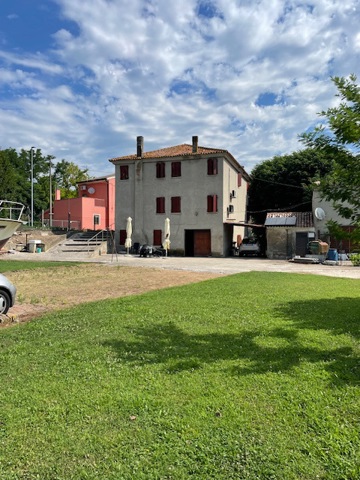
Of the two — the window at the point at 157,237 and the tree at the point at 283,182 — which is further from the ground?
the tree at the point at 283,182

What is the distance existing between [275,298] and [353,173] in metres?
4.58

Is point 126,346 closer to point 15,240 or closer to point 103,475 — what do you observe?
point 103,475

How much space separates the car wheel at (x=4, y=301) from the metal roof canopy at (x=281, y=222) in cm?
2397

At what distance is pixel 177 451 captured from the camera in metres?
2.53

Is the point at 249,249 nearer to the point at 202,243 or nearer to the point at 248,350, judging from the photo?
the point at 202,243

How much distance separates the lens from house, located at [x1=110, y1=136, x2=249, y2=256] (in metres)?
31.0

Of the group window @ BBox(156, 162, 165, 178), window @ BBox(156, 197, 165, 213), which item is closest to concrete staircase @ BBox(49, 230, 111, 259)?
window @ BBox(156, 197, 165, 213)

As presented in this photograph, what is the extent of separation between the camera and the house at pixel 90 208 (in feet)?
138

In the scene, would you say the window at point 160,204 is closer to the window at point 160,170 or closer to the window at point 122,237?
the window at point 160,170

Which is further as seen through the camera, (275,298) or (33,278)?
(33,278)

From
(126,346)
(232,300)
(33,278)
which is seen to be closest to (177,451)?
(126,346)

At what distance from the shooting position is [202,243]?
31.6 metres

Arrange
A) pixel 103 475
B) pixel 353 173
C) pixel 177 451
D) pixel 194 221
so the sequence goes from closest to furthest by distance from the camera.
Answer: pixel 103 475
pixel 177 451
pixel 353 173
pixel 194 221

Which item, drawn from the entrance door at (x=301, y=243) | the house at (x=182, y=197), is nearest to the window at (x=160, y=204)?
the house at (x=182, y=197)
